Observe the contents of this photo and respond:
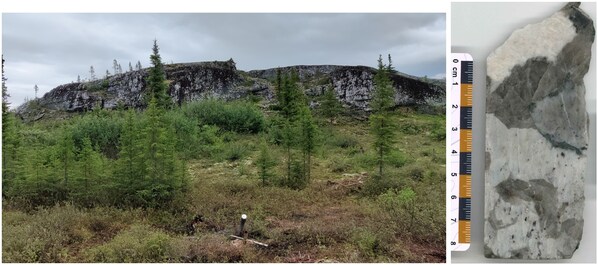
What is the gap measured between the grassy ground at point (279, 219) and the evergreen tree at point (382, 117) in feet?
0.66

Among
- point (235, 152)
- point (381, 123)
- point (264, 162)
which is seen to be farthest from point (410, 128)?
point (235, 152)

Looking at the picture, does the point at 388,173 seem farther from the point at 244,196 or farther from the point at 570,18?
the point at 570,18

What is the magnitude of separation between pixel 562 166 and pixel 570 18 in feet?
5.37

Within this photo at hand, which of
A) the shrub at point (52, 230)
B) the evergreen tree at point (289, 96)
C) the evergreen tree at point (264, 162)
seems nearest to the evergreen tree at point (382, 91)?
the evergreen tree at point (289, 96)

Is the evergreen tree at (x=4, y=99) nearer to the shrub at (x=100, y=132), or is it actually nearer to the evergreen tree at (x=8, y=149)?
the evergreen tree at (x=8, y=149)

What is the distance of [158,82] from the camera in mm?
6469

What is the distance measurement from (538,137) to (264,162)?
145 inches

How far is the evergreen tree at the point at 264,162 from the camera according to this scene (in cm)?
666

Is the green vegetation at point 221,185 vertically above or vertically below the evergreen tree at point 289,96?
below

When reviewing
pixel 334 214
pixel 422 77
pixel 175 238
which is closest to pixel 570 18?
pixel 422 77

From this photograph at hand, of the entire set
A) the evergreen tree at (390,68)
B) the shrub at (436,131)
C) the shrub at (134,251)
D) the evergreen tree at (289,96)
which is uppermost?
the evergreen tree at (390,68)

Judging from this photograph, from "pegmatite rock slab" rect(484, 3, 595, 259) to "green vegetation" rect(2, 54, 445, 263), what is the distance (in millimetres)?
1005

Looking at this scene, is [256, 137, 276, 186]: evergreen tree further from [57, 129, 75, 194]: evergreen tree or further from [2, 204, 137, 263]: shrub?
[57, 129, 75, 194]: evergreen tree

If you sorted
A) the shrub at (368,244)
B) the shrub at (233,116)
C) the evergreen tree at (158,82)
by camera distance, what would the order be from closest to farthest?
the shrub at (368,244)
the evergreen tree at (158,82)
the shrub at (233,116)
